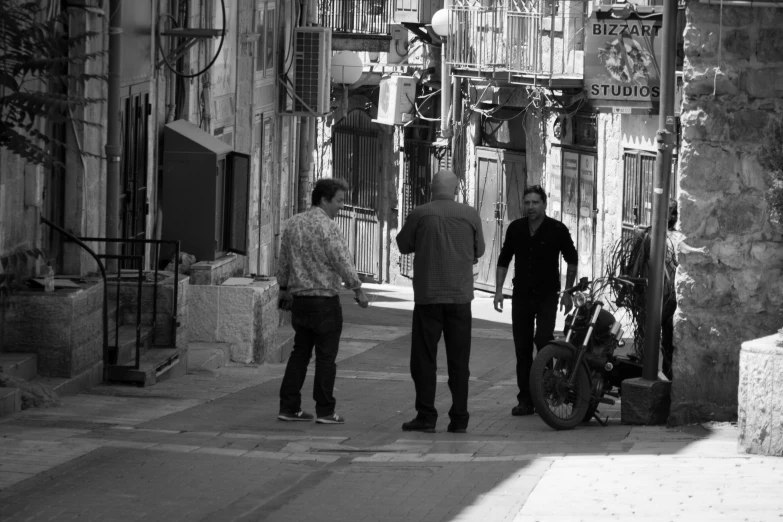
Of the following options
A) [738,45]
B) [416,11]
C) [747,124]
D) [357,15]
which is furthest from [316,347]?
[357,15]

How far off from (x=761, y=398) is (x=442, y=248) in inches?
101

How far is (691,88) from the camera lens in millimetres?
9570

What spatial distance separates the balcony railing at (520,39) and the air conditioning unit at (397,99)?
2.24 m

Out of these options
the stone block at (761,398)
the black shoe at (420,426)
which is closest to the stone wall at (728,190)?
the stone block at (761,398)

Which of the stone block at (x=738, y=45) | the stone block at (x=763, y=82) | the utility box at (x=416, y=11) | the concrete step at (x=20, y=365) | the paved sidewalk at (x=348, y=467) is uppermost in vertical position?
the utility box at (x=416, y=11)

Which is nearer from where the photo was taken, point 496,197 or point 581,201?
point 581,201

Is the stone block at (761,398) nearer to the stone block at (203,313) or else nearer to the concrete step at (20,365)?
the concrete step at (20,365)

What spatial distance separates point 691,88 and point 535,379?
2.28 m

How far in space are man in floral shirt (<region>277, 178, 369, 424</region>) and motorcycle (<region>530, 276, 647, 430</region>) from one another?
1.40 meters

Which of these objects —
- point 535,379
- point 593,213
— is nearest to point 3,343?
point 535,379

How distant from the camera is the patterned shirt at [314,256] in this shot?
979 centimetres

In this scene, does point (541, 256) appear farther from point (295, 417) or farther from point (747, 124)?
point (295, 417)

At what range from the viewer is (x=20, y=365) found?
10320mm

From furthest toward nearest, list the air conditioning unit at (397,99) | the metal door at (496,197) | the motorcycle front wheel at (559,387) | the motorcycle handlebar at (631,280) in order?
the air conditioning unit at (397,99)
the metal door at (496,197)
the motorcycle handlebar at (631,280)
the motorcycle front wheel at (559,387)
